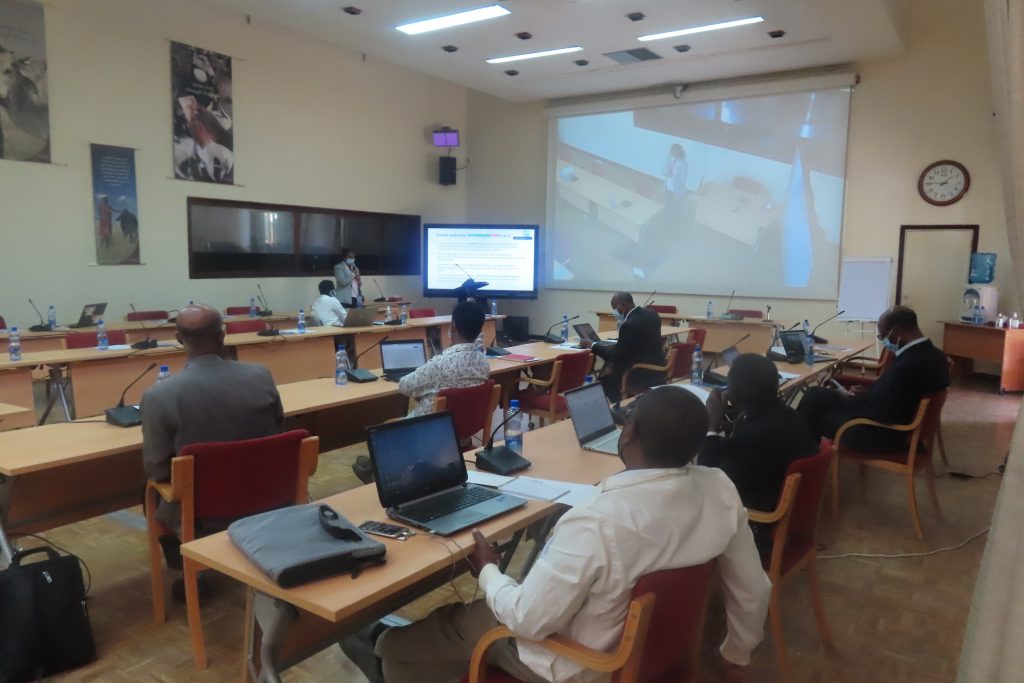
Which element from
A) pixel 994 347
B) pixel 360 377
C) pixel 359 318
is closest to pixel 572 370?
pixel 360 377

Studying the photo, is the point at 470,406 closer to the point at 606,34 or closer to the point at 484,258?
the point at 606,34

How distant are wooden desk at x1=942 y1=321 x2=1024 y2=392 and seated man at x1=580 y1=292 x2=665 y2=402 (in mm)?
4322

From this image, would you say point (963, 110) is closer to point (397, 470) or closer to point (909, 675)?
point (909, 675)

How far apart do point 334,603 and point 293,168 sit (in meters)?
8.56

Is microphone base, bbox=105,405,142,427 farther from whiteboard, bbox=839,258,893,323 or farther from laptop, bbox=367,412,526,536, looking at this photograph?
whiteboard, bbox=839,258,893,323

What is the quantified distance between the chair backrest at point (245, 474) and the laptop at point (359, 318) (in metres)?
4.18

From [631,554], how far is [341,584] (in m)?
0.66

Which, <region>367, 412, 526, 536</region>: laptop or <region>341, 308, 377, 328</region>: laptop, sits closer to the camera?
<region>367, 412, 526, 536</region>: laptop

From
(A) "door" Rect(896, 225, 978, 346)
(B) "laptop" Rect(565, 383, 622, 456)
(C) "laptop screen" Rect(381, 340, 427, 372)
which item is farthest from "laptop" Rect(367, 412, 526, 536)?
(A) "door" Rect(896, 225, 978, 346)

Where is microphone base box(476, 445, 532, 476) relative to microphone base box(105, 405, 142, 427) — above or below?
below

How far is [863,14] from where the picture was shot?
6.78 metres

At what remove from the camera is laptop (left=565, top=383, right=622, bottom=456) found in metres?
2.78

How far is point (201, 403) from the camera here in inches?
99.2

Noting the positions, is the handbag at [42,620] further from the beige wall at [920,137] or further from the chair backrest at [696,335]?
the beige wall at [920,137]
